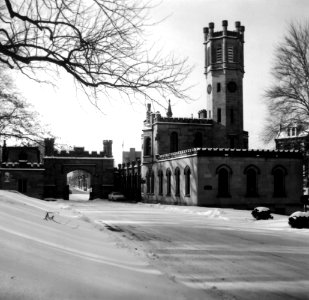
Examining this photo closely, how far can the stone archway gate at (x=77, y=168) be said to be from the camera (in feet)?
167

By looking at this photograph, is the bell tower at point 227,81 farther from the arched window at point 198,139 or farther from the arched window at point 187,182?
the arched window at point 187,182

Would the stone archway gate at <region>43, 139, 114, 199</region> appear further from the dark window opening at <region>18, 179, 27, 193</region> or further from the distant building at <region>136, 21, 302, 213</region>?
the distant building at <region>136, 21, 302, 213</region>

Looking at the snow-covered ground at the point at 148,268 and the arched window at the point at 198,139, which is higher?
the arched window at the point at 198,139

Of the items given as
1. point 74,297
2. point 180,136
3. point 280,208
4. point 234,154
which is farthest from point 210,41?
point 74,297

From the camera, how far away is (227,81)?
43.9 m

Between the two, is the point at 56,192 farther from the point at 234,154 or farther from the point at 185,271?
the point at 185,271

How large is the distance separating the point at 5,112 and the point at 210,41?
28.6m

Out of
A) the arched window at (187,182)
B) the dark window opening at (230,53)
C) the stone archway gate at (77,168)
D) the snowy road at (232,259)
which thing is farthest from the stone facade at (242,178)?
the stone archway gate at (77,168)

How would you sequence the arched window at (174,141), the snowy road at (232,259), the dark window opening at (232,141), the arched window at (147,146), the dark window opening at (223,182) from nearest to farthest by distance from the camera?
the snowy road at (232,259), the dark window opening at (223,182), the arched window at (174,141), the dark window opening at (232,141), the arched window at (147,146)

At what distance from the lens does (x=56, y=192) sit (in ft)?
168

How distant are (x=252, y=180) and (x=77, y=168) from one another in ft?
87.8

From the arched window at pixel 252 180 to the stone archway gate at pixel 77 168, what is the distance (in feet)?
77.7

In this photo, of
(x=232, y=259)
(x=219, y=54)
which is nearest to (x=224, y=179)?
(x=219, y=54)

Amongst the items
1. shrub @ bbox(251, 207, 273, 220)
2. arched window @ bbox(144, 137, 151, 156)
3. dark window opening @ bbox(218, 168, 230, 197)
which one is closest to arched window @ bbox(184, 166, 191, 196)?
dark window opening @ bbox(218, 168, 230, 197)
